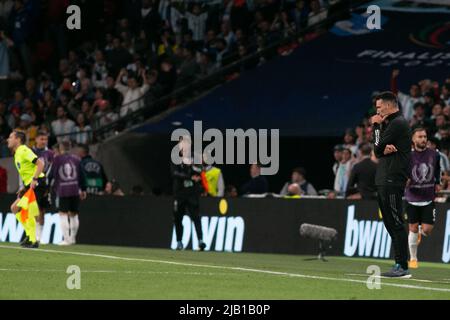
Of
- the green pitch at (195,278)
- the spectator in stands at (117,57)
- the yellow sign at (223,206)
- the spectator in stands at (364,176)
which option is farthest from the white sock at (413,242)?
the spectator in stands at (117,57)

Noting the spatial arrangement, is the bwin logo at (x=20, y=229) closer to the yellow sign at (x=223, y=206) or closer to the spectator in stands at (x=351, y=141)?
the yellow sign at (x=223, y=206)

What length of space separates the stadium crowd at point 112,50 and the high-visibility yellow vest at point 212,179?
14.8 feet

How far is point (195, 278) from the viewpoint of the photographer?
15.7 metres

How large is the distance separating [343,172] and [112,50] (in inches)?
394

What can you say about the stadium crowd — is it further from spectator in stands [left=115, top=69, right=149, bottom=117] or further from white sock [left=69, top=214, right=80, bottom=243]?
white sock [left=69, top=214, right=80, bottom=243]

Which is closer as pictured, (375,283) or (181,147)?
(375,283)

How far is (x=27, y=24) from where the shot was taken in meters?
35.7

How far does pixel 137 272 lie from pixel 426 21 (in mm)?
14613

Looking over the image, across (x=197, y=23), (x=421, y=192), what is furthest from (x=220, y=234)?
(x=197, y=23)

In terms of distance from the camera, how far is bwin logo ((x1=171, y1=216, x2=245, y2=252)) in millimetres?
24859

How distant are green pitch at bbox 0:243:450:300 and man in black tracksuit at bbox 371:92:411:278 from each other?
473mm

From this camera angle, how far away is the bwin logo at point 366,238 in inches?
914

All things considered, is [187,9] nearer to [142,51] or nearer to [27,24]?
[142,51]
